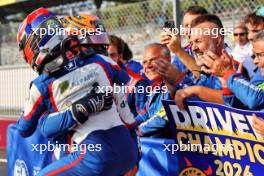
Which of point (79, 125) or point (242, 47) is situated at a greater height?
point (242, 47)

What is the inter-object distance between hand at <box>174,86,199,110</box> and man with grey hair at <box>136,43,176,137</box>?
0.22 metres

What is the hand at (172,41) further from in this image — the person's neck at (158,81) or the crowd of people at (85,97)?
the crowd of people at (85,97)

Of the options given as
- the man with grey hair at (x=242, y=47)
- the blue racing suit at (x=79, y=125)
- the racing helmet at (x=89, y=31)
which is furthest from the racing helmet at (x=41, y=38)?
the man with grey hair at (x=242, y=47)

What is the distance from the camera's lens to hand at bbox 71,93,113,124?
2.99m

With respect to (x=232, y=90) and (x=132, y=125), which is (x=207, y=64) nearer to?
(x=232, y=90)

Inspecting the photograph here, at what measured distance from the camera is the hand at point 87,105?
299 centimetres

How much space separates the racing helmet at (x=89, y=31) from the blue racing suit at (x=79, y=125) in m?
0.37

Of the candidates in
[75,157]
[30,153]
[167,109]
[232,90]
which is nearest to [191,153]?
[167,109]

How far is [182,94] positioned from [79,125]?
864 mm

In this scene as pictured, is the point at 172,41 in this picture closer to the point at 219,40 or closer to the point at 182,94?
the point at 219,40

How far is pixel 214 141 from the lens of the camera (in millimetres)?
3443

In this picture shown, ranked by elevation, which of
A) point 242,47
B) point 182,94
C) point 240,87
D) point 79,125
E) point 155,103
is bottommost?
point 79,125

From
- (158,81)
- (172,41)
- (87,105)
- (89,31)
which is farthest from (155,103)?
(87,105)

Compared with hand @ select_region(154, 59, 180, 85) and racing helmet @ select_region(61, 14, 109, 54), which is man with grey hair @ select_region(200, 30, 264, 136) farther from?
racing helmet @ select_region(61, 14, 109, 54)
